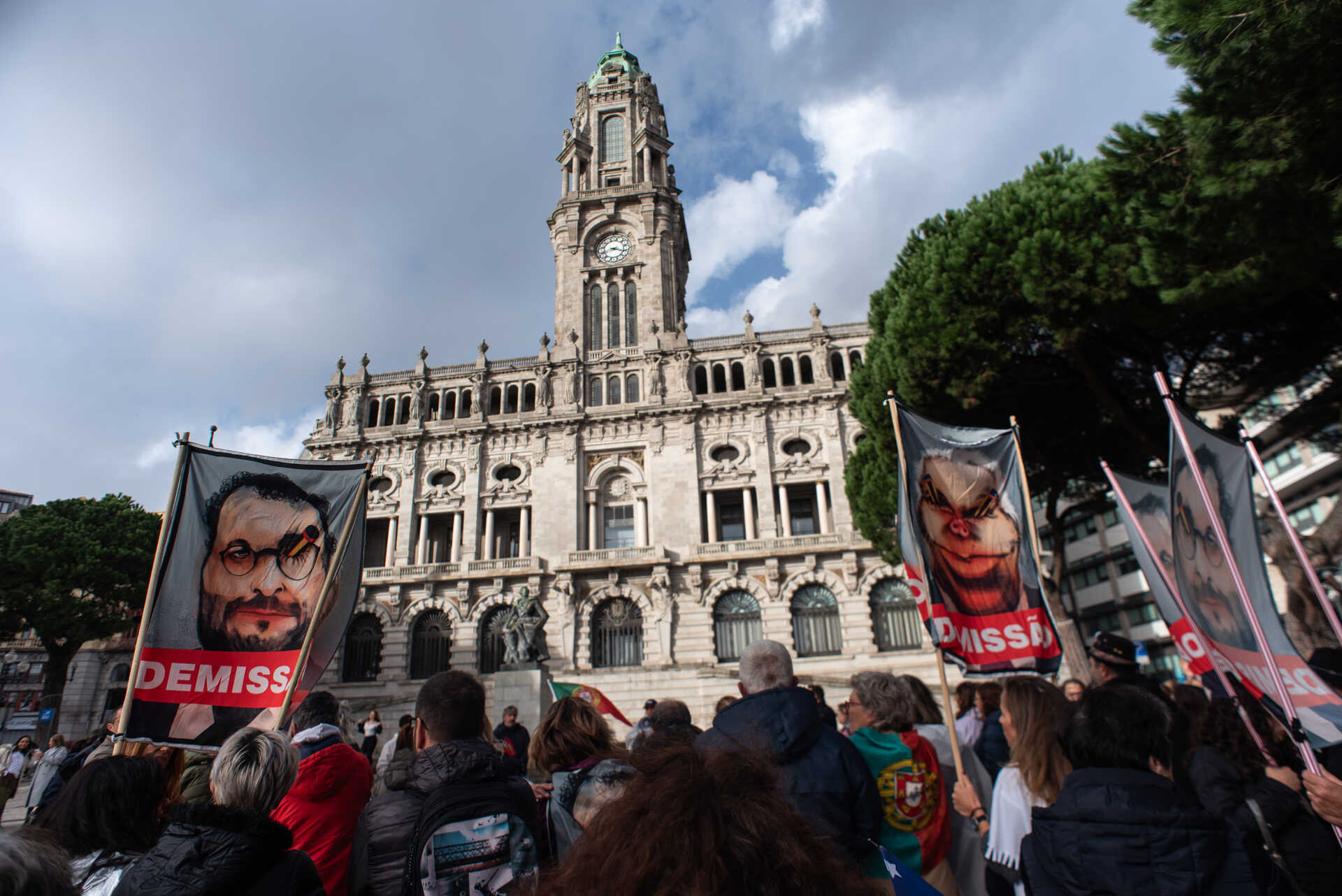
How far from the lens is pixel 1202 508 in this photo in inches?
236

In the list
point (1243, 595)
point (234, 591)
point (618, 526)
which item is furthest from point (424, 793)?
point (618, 526)

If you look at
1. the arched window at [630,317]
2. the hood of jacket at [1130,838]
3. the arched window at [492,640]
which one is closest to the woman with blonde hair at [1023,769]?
the hood of jacket at [1130,838]

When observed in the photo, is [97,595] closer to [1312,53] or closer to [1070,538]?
[1312,53]

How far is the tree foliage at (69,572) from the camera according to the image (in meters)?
30.5

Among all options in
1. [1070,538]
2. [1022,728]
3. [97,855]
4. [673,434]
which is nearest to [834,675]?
[673,434]

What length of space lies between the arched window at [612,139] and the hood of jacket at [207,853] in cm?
4056

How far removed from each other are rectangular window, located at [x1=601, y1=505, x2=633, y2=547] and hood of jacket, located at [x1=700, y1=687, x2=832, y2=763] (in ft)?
90.3

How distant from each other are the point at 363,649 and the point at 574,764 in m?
29.5

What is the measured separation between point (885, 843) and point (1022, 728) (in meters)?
1.07

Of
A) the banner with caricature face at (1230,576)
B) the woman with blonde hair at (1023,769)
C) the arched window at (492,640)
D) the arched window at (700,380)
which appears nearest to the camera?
the woman with blonde hair at (1023,769)

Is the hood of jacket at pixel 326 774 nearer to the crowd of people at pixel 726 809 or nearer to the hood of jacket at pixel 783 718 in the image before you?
the crowd of people at pixel 726 809

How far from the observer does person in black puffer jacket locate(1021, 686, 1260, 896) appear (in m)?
2.90

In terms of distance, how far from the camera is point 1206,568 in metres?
5.79

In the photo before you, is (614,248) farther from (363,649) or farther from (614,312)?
(363,649)
